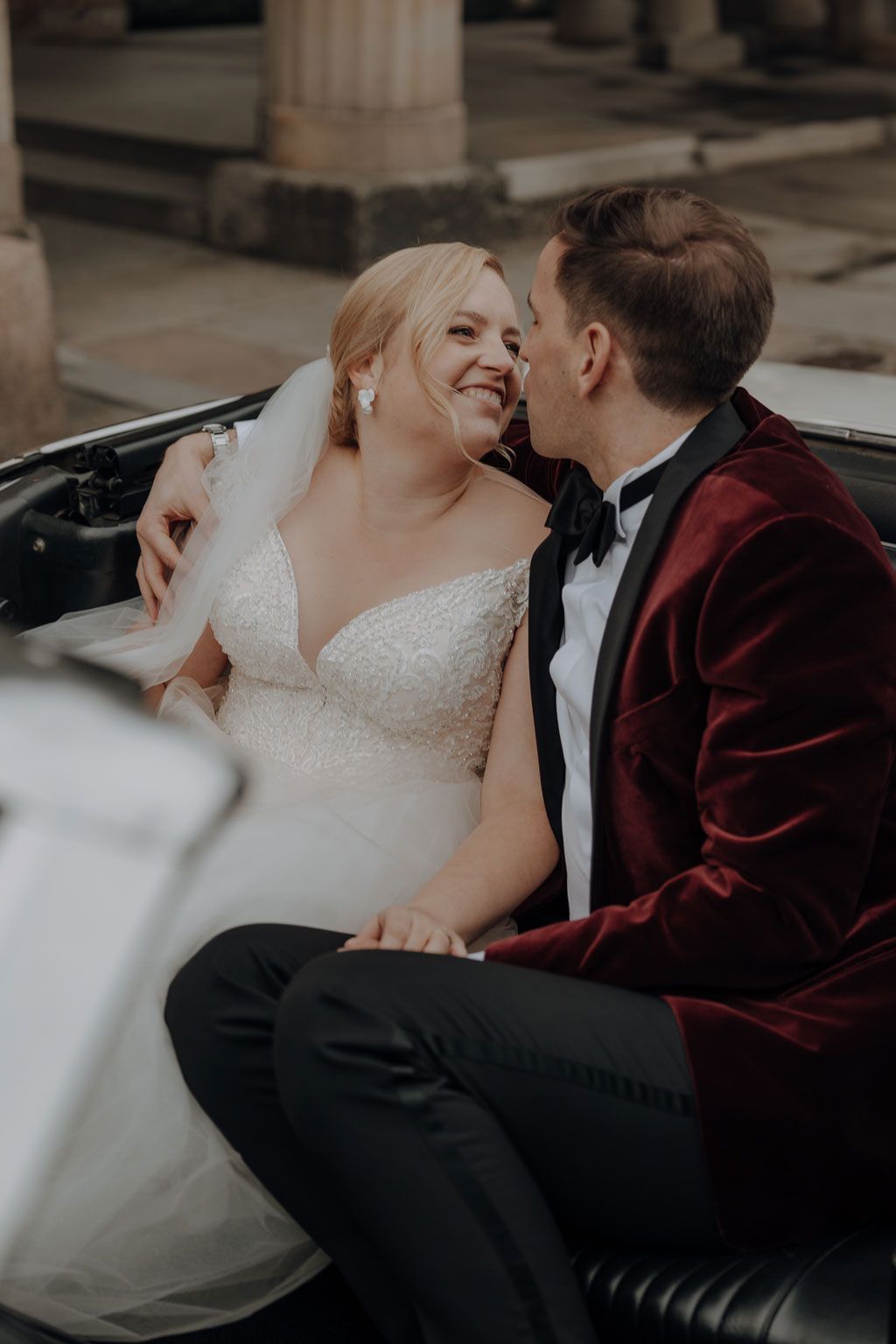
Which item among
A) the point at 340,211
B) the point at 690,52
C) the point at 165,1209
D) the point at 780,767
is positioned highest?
the point at 690,52

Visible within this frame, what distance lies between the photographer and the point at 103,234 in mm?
8141

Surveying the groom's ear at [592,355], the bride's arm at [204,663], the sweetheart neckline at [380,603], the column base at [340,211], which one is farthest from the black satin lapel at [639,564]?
the column base at [340,211]


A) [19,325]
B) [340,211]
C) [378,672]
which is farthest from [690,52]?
[378,672]

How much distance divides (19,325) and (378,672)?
3.53 meters

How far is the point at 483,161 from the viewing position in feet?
25.6

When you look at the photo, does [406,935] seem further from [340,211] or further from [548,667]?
[340,211]

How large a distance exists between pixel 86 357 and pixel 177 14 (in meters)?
10.0

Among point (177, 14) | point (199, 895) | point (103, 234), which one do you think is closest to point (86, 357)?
point (103, 234)

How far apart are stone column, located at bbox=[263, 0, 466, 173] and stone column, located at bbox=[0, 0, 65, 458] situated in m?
2.35

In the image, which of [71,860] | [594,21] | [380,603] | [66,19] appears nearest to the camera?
[71,860]

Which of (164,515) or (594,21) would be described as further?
(594,21)

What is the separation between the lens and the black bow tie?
5.61ft

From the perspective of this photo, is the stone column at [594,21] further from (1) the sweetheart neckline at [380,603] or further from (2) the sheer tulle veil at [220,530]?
(1) the sweetheart neckline at [380,603]

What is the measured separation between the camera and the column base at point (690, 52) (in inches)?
533
